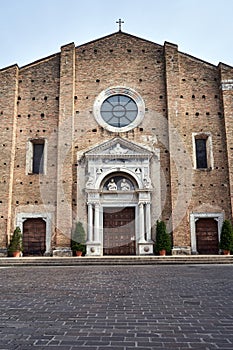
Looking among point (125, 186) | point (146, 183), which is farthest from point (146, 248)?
point (125, 186)

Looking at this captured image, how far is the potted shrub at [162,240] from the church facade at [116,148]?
406mm

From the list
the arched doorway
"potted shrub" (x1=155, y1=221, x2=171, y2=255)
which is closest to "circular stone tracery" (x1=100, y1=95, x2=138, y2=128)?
the arched doorway

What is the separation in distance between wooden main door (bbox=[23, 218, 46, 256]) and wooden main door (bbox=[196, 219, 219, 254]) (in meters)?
7.86

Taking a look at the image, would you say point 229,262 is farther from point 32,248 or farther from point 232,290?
point 32,248

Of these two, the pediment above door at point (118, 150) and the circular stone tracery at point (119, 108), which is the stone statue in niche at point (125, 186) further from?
the circular stone tracery at point (119, 108)

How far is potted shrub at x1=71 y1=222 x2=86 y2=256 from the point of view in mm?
17172

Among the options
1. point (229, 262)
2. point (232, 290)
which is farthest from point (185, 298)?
point (229, 262)

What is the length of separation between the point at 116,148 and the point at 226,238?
7.02 m

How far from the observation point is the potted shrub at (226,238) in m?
17.0

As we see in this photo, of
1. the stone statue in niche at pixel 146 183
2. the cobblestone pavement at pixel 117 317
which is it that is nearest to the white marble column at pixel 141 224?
the stone statue in niche at pixel 146 183

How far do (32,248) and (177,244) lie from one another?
7.28 metres

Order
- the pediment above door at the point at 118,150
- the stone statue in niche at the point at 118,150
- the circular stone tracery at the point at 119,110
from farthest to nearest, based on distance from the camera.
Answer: the circular stone tracery at the point at 119,110 < the stone statue in niche at the point at 118,150 < the pediment above door at the point at 118,150

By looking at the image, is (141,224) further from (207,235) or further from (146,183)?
(207,235)

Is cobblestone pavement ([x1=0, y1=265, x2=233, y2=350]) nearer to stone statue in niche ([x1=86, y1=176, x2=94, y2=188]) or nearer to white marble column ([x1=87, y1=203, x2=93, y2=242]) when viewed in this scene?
white marble column ([x1=87, y1=203, x2=93, y2=242])
